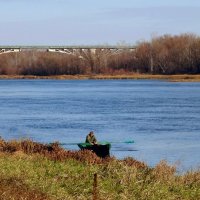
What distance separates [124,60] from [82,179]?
419ft

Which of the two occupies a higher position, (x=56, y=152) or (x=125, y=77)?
(x=56, y=152)

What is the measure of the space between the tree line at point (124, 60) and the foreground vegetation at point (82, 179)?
108m

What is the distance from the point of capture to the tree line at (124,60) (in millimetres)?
125625

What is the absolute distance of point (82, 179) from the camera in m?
13.2

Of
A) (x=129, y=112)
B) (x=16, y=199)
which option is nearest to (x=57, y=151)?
(x=16, y=199)

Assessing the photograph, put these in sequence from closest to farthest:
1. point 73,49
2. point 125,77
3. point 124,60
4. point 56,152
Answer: point 56,152 < point 125,77 < point 124,60 < point 73,49

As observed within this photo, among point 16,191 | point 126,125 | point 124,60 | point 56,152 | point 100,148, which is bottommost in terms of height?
point 126,125

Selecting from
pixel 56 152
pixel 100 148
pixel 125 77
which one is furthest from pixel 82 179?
pixel 125 77

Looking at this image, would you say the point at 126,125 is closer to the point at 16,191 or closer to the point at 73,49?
the point at 16,191

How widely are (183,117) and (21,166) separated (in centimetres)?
2967

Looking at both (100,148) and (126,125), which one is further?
(126,125)

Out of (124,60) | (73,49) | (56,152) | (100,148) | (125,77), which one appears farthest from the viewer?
(73,49)

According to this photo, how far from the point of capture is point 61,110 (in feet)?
171

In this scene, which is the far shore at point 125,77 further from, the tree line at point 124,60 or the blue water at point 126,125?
the blue water at point 126,125
